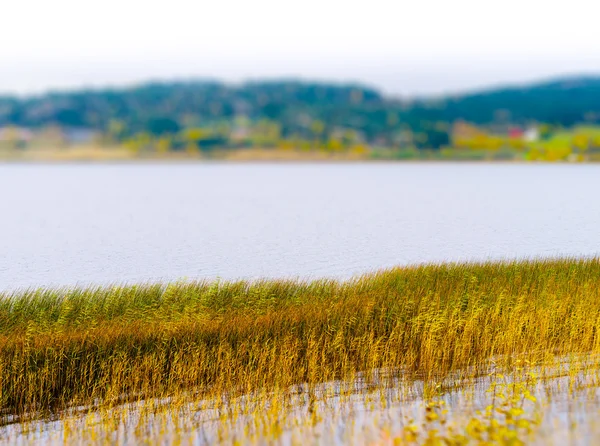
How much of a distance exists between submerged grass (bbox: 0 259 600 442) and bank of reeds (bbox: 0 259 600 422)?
4 centimetres

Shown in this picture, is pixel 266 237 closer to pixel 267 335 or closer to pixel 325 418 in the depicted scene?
pixel 267 335

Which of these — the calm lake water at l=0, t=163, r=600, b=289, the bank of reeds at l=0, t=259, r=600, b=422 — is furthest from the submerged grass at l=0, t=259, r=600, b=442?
the calm lake water at l=0, t=163, r=600, b=289

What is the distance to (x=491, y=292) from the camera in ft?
58.5

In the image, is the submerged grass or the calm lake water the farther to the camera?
the calm lake water

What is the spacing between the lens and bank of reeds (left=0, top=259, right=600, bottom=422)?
12.2 m

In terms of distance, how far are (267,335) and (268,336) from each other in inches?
5.2

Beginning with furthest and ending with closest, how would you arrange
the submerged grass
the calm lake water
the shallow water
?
the calm lake water, the submerged grass, the shallow water

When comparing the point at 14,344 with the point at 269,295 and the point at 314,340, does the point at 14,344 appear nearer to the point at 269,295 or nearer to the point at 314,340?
the point at 314,340

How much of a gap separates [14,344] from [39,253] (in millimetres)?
29581

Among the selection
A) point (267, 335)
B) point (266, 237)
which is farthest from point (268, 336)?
point (266, 237)

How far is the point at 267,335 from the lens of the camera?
45.6ft

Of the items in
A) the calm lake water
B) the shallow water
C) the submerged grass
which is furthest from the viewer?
the calm lake water

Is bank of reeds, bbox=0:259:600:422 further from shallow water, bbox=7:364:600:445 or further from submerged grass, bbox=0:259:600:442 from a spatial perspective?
shallow water, bbox=7:364:600:445

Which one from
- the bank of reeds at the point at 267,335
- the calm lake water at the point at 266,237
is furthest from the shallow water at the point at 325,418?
the calm lake water at the point at 266,237
